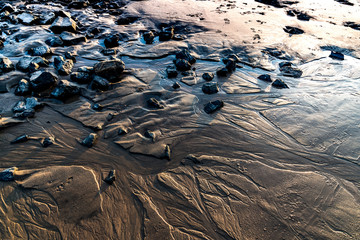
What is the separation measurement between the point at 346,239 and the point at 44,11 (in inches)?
558

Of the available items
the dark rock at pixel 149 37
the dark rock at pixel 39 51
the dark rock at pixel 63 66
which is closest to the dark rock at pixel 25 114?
the dark rock at pixel 63 66

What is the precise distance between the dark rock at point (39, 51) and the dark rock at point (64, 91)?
2.61 metres

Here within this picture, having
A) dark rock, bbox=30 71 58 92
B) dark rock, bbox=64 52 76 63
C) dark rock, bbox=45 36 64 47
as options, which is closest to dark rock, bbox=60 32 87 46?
dark rock, bbox=45 36 64 47

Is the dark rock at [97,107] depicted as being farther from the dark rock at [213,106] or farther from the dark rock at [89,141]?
the dark rock at [213,106]

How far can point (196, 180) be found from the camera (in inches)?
119

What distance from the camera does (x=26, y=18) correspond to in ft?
28.9

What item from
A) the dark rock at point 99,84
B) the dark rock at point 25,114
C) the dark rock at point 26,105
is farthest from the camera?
the dark rock at point 99,84

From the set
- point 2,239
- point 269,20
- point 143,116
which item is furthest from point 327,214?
point 269,20

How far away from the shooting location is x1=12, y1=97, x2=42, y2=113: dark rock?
412cm

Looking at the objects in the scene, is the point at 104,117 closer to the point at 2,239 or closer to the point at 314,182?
the point at 2,239

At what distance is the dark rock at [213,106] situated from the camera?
172 inches

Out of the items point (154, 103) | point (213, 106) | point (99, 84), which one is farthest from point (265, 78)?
point (99, 84)

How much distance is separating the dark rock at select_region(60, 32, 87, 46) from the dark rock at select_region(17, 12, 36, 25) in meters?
2.52

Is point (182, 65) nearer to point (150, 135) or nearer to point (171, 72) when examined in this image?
point (171, 72)
